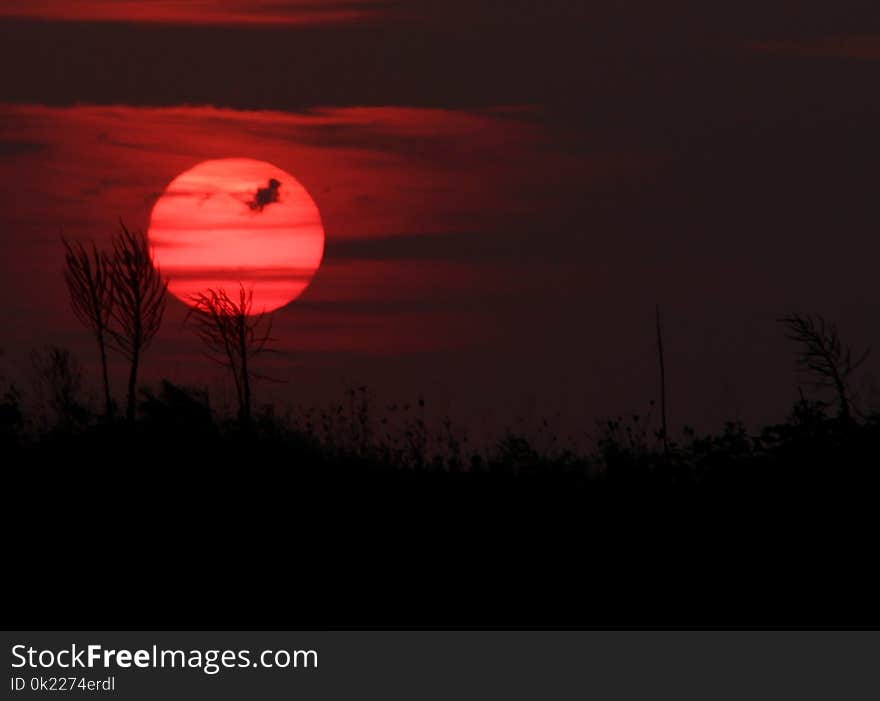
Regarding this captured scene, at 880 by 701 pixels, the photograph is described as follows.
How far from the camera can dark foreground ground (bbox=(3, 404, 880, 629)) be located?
33.5 ft

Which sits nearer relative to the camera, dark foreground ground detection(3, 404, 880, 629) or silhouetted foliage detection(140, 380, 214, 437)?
dark foreground ground detection(3, 404, 880, 629)

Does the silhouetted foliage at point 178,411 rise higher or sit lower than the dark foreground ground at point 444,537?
higher

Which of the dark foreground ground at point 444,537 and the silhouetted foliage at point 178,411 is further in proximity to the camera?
the silhouetted foliage at point 178,411

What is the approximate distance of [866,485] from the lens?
38.3ft

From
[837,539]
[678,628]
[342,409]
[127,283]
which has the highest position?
[127,283]

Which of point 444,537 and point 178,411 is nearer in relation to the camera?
point 444,537

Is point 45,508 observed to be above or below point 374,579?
above

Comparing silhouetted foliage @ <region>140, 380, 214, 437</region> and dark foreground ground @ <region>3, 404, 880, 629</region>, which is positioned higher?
silhouetted foliage @ <region>140, 380, 214, 437</region>

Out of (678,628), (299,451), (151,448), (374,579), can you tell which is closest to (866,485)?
(678,628)

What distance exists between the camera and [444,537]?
449 inches

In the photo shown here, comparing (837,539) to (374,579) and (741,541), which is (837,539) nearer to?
(741,541)

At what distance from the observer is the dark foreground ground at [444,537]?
1020 centimetres

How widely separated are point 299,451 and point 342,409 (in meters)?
1.33

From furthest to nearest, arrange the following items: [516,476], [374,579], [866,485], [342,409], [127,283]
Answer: [127,283] < [342,409] < [516,476] < [866,485] < [374,579]
